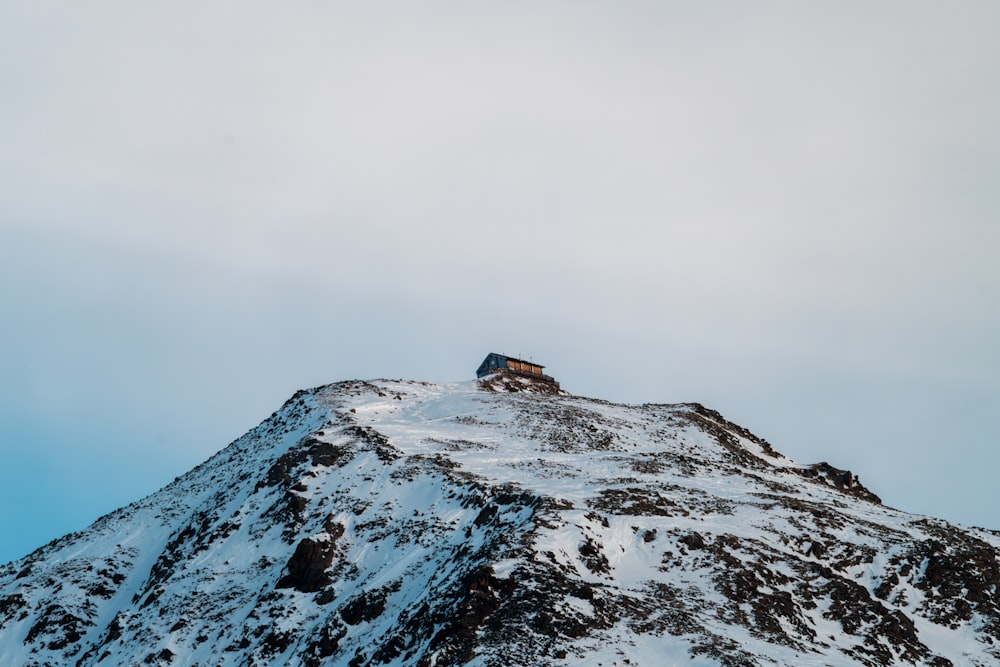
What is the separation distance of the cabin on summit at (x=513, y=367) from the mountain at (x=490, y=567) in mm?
31965

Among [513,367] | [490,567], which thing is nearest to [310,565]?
[490,567]

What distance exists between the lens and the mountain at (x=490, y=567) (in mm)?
40000

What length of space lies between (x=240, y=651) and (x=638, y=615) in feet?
64.6

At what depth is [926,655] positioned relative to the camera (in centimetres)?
4262

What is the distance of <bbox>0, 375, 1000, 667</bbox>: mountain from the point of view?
1575 inches

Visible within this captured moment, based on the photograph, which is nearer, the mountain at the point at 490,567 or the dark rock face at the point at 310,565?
the mountain at the point at 490,567

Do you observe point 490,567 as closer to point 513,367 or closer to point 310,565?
point 310,565

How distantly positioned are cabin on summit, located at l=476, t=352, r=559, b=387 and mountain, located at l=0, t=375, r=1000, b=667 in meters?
32.0

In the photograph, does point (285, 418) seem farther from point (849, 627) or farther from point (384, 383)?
point (849, 627)

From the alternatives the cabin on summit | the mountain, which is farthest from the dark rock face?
the cabin on summit

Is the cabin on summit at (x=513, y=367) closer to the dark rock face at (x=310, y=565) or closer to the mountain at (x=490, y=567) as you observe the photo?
the mountain at (x=490, y=567)

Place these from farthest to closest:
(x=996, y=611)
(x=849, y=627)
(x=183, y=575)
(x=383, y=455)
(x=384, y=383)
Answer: (x=384, y=383) < (x=383, y=455) < (x=183, y=575) < (x=996, y=611) < (x=849, y=627)

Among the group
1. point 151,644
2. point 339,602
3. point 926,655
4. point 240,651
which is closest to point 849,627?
point 926,655

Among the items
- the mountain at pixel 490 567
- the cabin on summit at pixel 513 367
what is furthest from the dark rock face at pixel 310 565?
the cabin on summit at pixel 513 367
